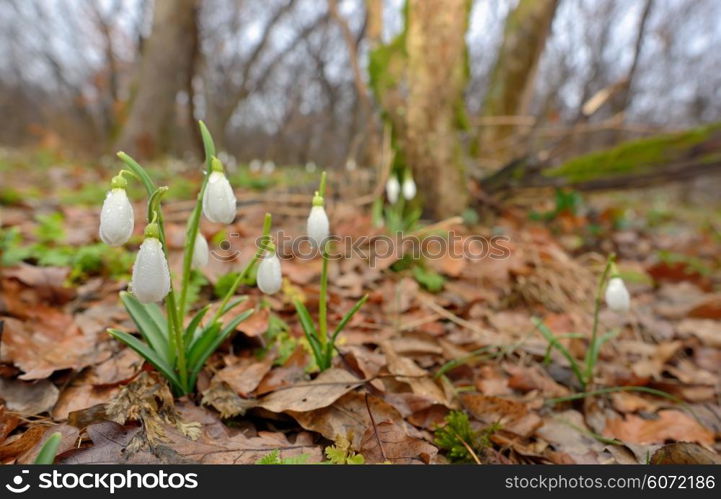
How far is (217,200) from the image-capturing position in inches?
46.6

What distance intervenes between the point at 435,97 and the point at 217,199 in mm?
2660

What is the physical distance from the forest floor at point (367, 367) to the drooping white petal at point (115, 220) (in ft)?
1.55

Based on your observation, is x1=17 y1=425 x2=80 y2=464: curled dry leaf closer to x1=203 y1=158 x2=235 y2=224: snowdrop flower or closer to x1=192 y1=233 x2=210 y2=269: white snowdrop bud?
x1=192 y1=233 x2=210 y2=269: white snowdrop bud

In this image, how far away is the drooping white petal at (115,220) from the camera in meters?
1.08

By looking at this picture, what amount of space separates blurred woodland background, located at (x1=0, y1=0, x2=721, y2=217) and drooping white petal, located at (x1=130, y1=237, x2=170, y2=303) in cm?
275

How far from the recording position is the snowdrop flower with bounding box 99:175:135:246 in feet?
3.56

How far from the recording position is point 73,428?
1138 millimetres

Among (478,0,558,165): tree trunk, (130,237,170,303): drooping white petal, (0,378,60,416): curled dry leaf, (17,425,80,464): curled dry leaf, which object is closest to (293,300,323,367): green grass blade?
(130,237,170,303): drooping white petal

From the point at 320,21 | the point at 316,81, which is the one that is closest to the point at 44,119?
the point at 316,81

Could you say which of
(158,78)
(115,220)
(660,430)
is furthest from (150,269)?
(158,78)

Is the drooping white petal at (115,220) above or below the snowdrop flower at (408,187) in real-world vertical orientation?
below

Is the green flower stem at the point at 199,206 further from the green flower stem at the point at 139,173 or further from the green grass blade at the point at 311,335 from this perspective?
the green grass blade at the point at 311,335

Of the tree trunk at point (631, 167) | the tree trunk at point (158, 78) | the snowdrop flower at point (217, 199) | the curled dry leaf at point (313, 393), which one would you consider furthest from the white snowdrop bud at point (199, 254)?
the tree trunk at point (158, 78)

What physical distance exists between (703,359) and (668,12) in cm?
1495
